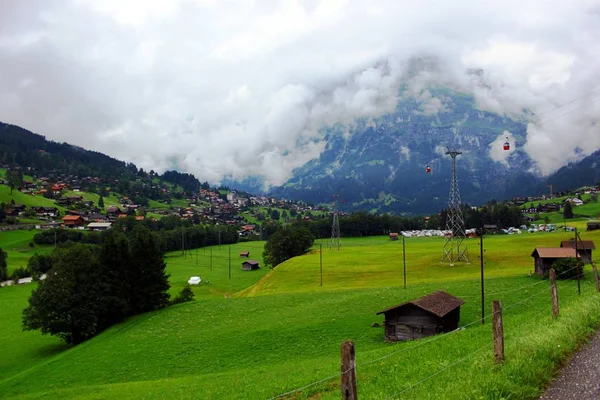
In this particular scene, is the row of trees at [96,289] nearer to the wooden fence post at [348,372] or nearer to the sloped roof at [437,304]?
the sloped roof at [437,304]

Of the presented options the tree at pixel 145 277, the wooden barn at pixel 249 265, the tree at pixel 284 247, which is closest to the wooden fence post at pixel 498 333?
the tree at pixel 145 277

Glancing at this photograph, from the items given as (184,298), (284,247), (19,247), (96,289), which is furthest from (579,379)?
(19,247)

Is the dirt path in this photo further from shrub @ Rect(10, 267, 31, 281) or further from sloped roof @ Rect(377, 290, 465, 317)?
shrub @ Rect(10, 267, 31, 281)

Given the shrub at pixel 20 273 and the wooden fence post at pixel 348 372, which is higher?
the wooden fence post at pixel 348 372

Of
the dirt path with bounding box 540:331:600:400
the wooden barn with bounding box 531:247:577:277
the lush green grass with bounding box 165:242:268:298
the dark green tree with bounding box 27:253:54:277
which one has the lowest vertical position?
the lush green grass with bounding box 165:242:268:298

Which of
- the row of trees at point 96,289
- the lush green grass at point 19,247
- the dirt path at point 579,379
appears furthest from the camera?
the lush green grass at point 19,247

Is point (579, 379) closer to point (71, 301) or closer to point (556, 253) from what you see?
point (556, 253)

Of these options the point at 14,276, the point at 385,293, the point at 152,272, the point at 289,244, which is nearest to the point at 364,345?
the point at 385,293

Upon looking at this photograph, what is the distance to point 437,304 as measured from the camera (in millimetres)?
42062

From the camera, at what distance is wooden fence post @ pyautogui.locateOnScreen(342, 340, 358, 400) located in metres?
10.4

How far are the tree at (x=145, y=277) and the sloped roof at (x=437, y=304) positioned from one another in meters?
44.3

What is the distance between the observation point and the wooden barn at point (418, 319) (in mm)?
41125

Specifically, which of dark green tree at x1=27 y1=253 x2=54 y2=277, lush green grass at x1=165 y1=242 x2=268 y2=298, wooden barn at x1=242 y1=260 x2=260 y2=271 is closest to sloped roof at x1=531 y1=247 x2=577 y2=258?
lush green grass at x1=165 y1=242 x2=268 y2=298

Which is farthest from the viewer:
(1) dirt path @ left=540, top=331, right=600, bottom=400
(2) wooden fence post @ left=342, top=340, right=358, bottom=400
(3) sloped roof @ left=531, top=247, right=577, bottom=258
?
(3) sloped roof @ left=531, top=247, right=577, bottom=258
